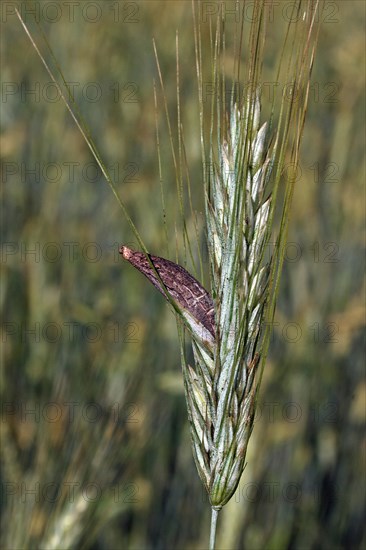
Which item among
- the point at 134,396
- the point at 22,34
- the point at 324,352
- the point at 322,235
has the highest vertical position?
the point at 22,34

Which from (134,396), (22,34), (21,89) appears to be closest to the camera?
(134,396)

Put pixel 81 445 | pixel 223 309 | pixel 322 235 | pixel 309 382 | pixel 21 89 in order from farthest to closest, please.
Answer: pixel 21 89 → pixel 322 235 → pixel 309 382 → pixel 81 445 → pixel 223 309

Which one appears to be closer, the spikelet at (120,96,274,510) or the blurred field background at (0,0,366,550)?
the spikelet at (120,96,274,510)

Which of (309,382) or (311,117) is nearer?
(309,382)

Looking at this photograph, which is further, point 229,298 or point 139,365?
point 139,365

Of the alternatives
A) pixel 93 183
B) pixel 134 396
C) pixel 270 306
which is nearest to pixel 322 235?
pixel 93 183

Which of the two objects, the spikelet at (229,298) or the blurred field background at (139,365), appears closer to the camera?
the spikelet at (229,298)

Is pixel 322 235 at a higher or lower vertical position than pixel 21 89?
lower

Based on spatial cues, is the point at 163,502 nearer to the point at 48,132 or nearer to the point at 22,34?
the point at 48,132
